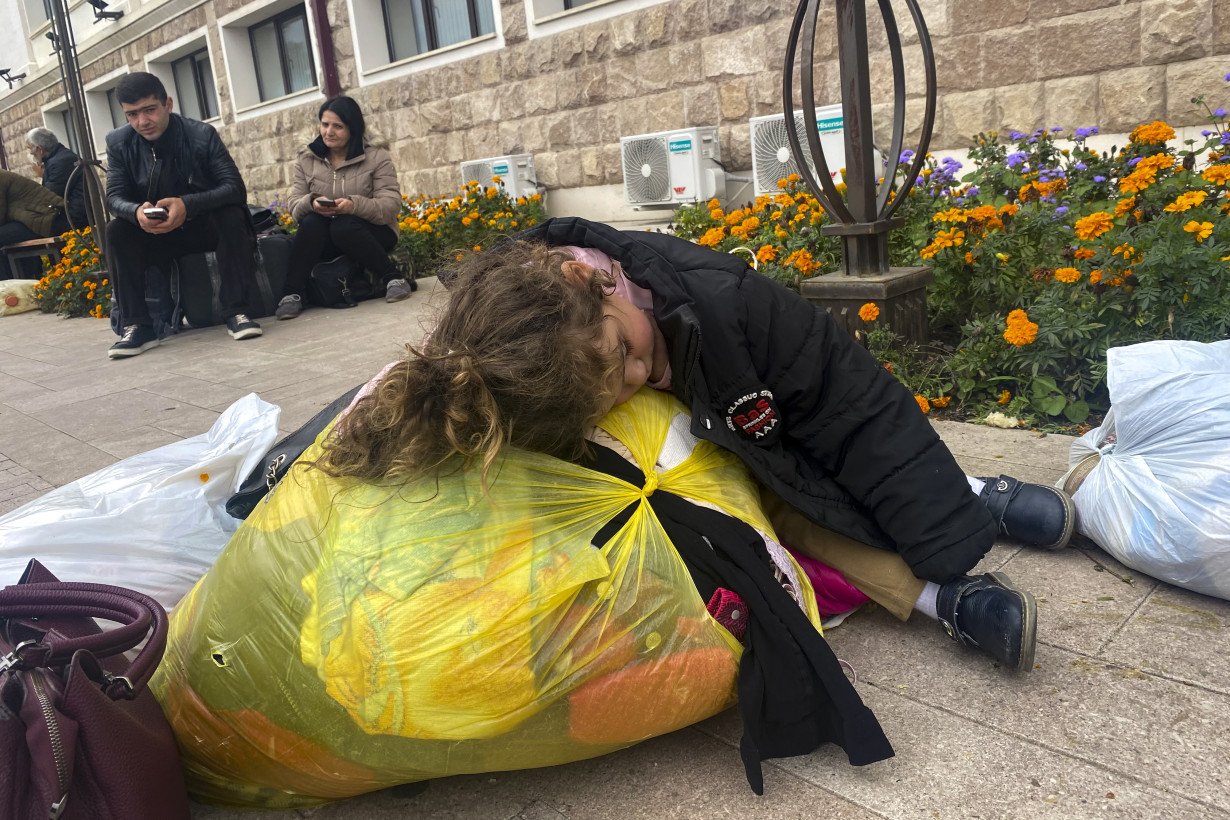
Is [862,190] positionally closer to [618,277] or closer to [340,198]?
[618,277]

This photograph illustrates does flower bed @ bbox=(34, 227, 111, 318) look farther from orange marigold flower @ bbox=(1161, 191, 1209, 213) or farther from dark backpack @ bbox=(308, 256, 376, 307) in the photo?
orange marigold flower @ bbox=(1161, 191, 1209, 213)

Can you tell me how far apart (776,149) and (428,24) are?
4909 millimetres

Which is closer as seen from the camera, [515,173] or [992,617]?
[992,617]

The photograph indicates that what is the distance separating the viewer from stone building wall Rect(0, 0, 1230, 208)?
4840mm

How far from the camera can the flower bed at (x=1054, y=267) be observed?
280 centimetres

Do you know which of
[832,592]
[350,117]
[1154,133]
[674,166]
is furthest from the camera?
[674,166]

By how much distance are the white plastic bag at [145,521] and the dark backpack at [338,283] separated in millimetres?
4307

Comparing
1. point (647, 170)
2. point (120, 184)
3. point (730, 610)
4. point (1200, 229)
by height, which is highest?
point (120, 184)

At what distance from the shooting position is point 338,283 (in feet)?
22.1

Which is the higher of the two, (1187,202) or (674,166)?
(674,166)

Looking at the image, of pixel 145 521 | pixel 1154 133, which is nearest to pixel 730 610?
pixel 145 521

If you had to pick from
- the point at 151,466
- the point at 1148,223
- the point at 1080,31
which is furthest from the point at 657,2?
the point at 151,466

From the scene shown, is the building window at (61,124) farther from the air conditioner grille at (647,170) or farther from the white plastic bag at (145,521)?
the white plastic bag at (145,521)

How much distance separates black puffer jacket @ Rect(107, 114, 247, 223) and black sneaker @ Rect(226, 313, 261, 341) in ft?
2.26
